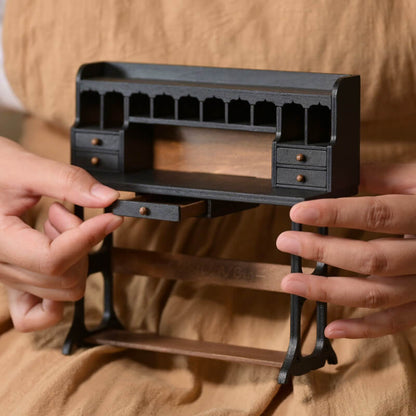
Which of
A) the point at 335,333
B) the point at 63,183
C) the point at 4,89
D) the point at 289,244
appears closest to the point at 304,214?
the point at 289,244

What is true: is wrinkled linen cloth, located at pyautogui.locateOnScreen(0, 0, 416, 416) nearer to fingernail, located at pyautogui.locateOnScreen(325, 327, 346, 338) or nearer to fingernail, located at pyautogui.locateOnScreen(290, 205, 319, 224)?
fingernail, located at pyautogui.locateOnScreen(325, 327, 346, 338)

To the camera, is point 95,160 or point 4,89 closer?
point 95,160

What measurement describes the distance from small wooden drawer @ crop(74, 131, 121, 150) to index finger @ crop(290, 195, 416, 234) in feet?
0.87

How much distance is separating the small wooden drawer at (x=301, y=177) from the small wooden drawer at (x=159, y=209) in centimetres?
9

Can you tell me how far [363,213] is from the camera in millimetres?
938

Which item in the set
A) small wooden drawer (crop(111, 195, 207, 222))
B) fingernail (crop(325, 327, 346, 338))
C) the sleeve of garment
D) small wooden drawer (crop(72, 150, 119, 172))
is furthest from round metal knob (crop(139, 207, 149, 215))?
the sleeve of garment

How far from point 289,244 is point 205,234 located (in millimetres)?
261

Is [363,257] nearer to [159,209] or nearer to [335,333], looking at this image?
[335,333]

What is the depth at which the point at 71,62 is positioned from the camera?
4.01ft

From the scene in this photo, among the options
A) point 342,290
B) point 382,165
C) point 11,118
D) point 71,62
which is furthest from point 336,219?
point 11,118

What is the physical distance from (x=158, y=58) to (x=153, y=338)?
35cm

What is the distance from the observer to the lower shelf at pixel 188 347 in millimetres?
1021

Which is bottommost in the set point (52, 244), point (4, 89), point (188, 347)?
point (188, 347)

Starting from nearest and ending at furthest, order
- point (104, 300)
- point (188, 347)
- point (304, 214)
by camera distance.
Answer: point (304, 214), point (188, 347), point (104, 300)
